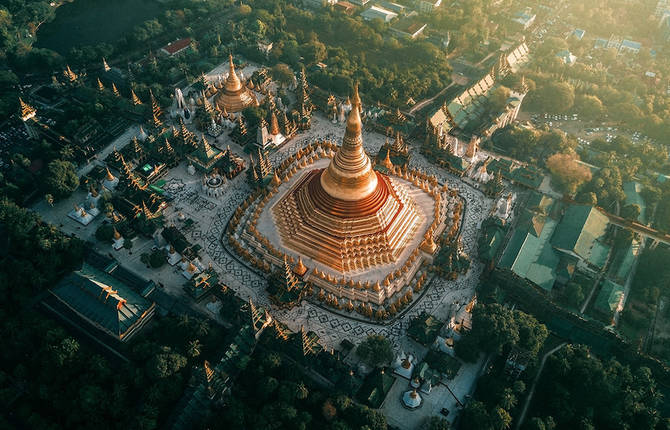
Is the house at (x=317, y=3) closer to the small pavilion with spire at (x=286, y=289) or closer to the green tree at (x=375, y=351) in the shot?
the small pavilion with spire at (x=286, y=289)

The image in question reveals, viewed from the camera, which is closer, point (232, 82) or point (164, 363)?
point (164, 363)

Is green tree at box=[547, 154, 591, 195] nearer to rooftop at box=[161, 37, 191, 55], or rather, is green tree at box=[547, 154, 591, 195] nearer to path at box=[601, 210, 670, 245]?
path at box=[601, 210, 670, 245]

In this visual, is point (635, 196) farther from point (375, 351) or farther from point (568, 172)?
point (375, 351)

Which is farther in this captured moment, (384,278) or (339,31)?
(339,31)

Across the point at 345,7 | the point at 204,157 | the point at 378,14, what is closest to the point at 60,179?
the point at 204,157

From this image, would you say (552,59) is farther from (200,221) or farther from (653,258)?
(200,221)

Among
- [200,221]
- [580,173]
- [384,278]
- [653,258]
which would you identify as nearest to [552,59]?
[580,173]
